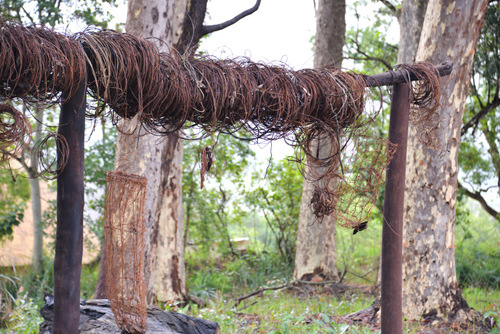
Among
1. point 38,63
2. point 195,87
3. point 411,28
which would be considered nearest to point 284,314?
point 195,87

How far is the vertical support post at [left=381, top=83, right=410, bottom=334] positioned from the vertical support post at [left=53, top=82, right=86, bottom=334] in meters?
1.73

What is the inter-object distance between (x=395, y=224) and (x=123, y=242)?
5.12ft

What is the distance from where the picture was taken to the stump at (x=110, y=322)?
2570mm

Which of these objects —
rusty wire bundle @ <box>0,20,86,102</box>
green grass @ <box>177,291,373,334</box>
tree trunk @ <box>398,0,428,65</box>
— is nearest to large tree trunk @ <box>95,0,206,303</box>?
green grass @ <box>177,291,373,334</box>

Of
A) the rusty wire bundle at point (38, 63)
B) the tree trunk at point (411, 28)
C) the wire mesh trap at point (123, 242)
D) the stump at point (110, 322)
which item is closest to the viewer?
the rusty wire bundle at point (38, 63)

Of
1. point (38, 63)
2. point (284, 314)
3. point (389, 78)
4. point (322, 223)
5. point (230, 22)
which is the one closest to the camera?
point (38, 63)

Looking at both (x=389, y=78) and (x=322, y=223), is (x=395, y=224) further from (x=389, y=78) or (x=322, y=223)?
(x=322, y=223)

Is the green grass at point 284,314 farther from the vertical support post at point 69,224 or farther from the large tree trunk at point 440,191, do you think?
the vertical support post at point 69,224

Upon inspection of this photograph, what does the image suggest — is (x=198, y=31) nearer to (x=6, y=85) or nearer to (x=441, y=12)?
(x=441, y=12)

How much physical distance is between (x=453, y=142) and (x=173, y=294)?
382 centimetres

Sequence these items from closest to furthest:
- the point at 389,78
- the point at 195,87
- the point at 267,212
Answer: the point at 195,87 < the point at 389,78 < the point at 267,212

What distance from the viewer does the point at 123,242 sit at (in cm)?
242

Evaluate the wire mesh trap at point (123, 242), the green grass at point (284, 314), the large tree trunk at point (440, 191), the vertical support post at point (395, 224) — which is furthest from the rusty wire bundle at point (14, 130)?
the large tree trunk at point (440, 191)

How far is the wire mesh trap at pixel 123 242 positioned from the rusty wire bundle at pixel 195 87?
335 mm
